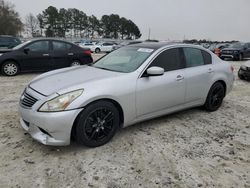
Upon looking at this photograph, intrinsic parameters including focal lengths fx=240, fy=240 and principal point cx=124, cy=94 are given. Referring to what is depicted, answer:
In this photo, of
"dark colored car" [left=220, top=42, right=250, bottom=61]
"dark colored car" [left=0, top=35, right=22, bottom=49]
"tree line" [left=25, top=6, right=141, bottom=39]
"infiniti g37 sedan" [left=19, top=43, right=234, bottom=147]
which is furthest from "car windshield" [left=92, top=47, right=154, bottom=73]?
"tree line" [left=25, top=6, right=141, bottom=39]

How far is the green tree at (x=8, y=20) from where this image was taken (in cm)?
4806

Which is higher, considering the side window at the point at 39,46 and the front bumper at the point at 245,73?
the side window at the point at 39,46

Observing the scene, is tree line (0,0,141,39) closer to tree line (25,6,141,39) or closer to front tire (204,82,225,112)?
tree line (25,6,141,39)

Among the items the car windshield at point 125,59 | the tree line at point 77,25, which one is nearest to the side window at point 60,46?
the car windshield at point 125,59

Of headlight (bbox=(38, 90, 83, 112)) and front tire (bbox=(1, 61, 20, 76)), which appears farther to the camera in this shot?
front tire (bbox=(1, 61, 20, 76))

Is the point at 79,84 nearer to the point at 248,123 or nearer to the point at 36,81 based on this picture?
the point at 36,81

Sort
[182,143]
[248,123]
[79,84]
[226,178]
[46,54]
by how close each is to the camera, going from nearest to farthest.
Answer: [226,178], [79,84], [182,143], [248,123], [46,54]

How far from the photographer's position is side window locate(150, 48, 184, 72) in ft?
13.4

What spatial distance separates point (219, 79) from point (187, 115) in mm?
1031

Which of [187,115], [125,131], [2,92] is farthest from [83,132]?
[2,92]

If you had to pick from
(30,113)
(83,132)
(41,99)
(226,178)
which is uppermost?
(41,99)

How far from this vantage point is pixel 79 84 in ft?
10.9

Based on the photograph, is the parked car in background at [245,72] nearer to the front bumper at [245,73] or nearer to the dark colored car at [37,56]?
the front bumper at [245,73]

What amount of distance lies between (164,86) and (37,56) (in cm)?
632
